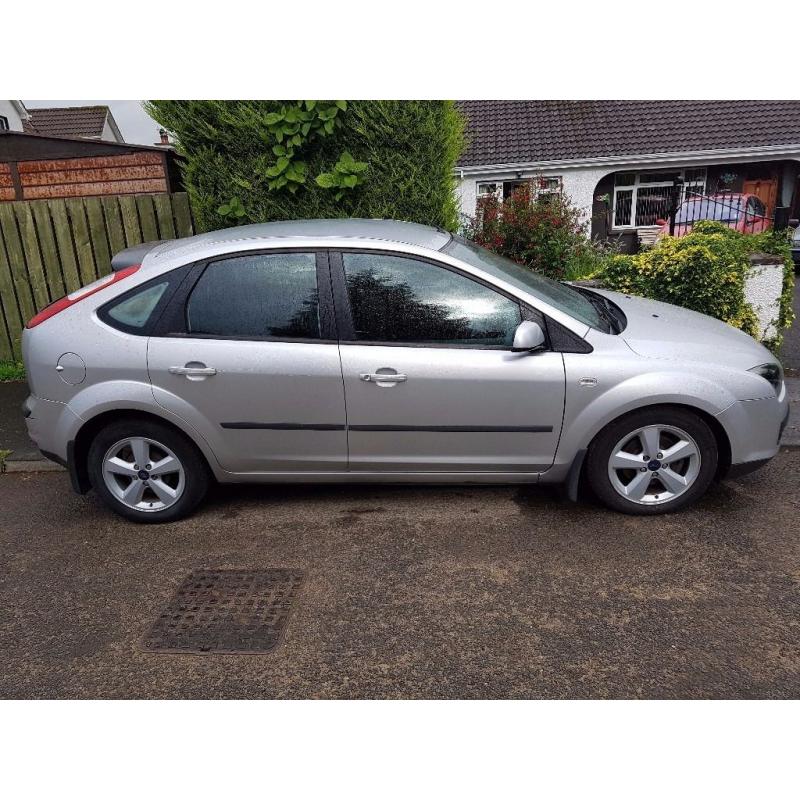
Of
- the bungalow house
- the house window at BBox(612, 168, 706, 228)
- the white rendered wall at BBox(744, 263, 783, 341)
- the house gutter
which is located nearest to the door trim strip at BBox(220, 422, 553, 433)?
the white rendered wall at BBox(744, 263, 783, 341)

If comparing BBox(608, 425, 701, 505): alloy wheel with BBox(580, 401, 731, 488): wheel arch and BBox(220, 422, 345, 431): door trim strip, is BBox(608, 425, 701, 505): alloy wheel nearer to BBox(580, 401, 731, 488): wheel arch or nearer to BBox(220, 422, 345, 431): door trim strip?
BBox(580, 401, 731, 488): wheel arch

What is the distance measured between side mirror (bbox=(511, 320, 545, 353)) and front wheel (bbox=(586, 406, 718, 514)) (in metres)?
0.64

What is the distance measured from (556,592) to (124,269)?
3037 millimetres

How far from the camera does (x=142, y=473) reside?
3893 millimetres

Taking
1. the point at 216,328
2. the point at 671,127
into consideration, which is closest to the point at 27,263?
the point at 216,328

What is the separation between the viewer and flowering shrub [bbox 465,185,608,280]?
7.47m

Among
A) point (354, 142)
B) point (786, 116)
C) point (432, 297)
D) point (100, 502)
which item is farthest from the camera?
point (786, 116)

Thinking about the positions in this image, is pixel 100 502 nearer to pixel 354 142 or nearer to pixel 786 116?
pixel 354 142

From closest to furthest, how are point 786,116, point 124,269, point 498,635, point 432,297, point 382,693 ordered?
point 382,693 → point 498,635 → point 432,297 → point 124,269 → point 786,116

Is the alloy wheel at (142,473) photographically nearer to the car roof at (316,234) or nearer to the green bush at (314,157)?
the car roof at (316,234)

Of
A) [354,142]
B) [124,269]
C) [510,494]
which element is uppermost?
[354,142]

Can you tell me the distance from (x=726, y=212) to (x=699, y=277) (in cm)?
938

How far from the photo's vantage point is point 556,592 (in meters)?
3.21

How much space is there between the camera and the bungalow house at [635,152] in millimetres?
16406
